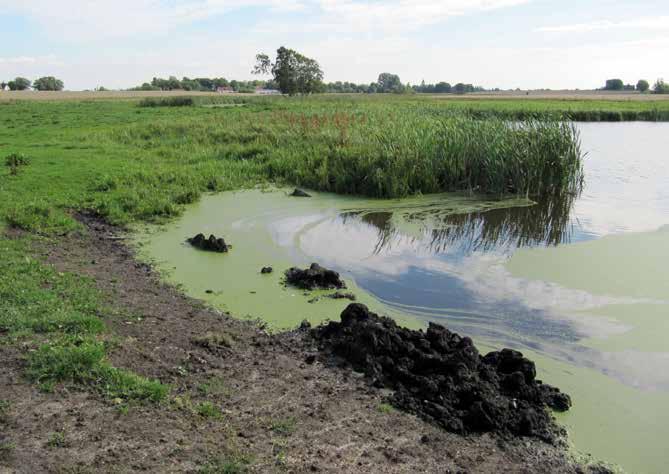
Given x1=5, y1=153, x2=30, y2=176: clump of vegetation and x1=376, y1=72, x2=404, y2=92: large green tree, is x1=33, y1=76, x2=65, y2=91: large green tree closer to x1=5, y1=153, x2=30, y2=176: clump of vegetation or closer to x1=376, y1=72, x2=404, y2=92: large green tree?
x1=376, y1=72, x2=404, y2=92: large green tree

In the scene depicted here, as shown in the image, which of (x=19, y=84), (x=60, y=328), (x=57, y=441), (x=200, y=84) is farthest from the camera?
(x=200, y=84)

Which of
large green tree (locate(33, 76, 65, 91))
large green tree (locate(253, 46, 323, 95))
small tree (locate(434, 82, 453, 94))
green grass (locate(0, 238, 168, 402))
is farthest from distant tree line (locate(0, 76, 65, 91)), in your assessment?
green grass (locate(0, 238, 168, 402))

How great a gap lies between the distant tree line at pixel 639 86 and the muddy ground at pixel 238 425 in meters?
97.5

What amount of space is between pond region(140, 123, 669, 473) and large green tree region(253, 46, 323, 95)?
64.9 metres

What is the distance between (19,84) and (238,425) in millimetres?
111543

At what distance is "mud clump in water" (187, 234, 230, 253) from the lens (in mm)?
9039

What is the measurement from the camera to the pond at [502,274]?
5.22 m

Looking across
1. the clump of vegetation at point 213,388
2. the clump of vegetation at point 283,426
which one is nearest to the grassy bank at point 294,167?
the clump of vegetation at point 213,388

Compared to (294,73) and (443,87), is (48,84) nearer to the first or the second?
(294,73)

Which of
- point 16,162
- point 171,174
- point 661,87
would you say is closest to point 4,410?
point 171,174

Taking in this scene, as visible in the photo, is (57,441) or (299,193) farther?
(299,193)

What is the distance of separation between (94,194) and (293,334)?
7.79 meters

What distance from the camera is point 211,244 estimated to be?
9.09 metres

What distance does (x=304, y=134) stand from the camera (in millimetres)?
18891
